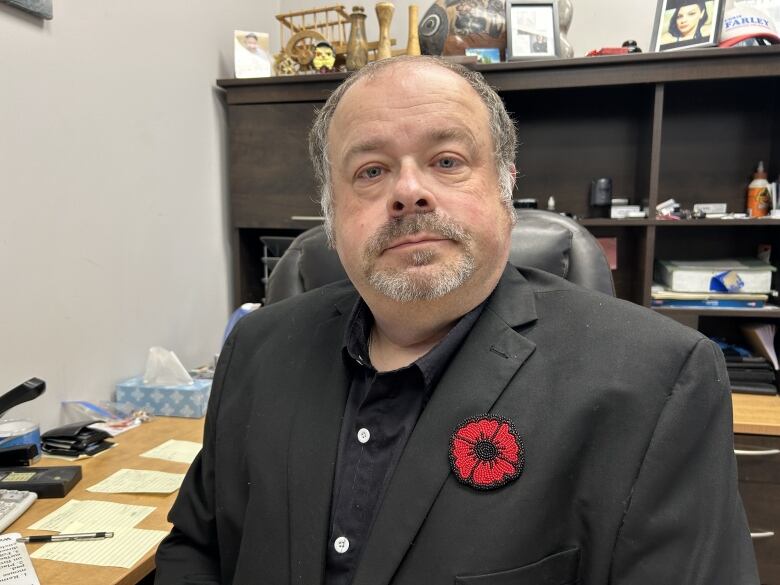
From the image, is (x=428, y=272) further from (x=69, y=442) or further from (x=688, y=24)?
(x=688, y=24)

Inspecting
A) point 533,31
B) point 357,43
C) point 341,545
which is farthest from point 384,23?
point 341,545

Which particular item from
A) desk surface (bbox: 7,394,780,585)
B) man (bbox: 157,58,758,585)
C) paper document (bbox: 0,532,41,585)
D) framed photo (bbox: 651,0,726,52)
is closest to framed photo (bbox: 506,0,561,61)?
framed photo (bbox: 651,0,726,52)

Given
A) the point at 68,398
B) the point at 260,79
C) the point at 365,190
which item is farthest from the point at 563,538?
the point at 260,79

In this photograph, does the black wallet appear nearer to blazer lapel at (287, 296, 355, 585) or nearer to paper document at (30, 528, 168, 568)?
paper document at (30, 528, 168, 568)

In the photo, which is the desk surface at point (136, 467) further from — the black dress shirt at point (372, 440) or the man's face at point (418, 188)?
the man's face at point (418, 188)

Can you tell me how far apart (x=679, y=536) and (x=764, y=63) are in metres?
1.70

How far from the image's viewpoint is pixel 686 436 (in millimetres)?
706

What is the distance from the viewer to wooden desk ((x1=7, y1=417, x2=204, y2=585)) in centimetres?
90

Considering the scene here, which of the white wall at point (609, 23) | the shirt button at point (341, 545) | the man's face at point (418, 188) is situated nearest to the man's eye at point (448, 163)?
the man's face at point (418, 188)

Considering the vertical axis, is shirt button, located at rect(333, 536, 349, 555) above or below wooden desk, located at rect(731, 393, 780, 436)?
above

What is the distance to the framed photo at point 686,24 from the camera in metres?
1.79

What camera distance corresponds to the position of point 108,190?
5.35 ft

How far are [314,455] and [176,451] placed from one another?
2.36 ft

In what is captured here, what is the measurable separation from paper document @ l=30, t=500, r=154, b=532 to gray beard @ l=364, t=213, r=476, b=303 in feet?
2.30
